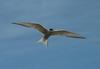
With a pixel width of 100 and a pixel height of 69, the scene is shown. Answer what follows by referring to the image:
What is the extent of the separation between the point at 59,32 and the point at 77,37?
200 cm

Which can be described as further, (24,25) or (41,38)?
(41,38)

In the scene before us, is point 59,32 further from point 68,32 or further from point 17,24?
point 17,24

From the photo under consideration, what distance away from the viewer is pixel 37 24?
926 inches

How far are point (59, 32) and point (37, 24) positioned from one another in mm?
1652

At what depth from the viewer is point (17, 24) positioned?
70.2 feet

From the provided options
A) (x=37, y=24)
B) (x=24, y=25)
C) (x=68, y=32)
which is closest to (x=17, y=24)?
(x=24, y=25)

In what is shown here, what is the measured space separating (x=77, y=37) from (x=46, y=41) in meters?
2.10

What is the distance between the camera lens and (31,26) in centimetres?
2258

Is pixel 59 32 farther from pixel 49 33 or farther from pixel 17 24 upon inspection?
pixel 17 24

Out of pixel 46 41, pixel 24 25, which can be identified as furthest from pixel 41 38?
pixel 24 25

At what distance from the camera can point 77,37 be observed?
2261 cm

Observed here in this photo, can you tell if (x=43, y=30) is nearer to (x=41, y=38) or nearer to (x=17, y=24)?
(x=41, y=38)

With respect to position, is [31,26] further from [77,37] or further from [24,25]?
[77,37]

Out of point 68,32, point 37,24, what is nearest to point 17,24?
Answer: point 37,24
